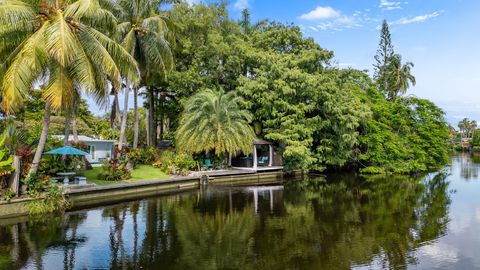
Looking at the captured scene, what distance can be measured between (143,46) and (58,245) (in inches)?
605

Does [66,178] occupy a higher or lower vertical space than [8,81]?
lower

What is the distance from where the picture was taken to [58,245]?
33.6ft

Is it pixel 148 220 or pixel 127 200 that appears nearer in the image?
pixel 148 220

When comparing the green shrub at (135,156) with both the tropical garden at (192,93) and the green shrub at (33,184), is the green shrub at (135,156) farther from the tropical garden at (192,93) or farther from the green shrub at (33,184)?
the green shrub at (33,184)

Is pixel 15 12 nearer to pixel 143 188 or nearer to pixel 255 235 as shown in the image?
pixel 143 188

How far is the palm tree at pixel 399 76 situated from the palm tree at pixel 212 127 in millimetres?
29898

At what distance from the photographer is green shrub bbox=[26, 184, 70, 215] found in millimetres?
13820

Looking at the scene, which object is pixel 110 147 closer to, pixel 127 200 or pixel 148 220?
pixel 127 200

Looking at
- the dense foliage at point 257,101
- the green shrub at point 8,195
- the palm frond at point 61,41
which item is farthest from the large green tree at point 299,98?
the green shrub at point 8,195

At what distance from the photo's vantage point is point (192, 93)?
2950cm

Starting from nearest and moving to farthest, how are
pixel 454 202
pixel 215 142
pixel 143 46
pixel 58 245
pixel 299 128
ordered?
pixel 58 245
pixel 454 202
pixel 143 46
pixel 215 142
pixel 299 128

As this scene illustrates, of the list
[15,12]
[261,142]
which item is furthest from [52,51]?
[261,142]

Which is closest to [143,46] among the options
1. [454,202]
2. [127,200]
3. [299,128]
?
[127,200]

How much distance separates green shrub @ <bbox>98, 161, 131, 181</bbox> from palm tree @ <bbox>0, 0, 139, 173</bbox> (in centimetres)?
537
